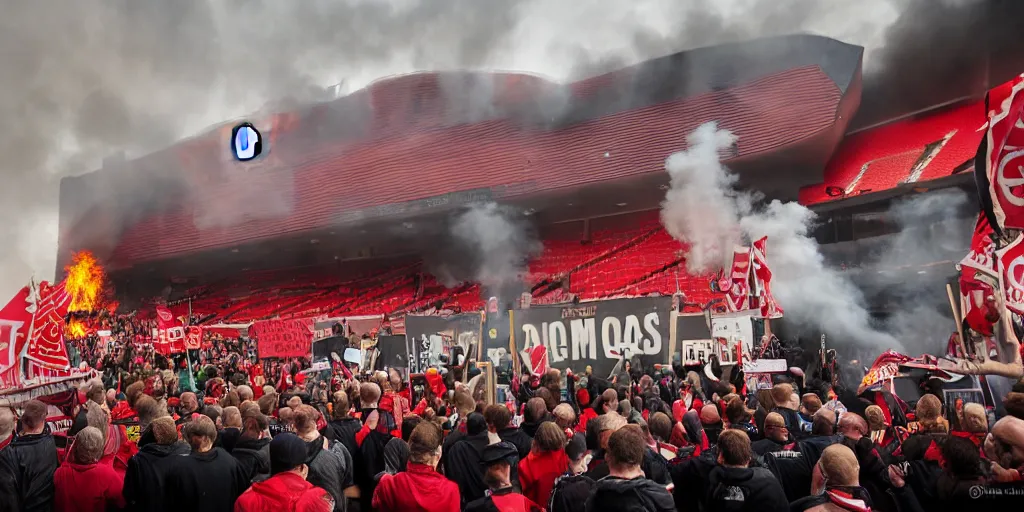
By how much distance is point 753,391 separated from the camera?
9.33 metres

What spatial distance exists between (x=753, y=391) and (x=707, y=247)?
4.67 meters

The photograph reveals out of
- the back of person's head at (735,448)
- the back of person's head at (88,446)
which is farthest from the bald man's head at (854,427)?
the back of person's head at (88,446)

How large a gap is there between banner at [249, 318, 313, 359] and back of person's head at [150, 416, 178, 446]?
10.9 meters

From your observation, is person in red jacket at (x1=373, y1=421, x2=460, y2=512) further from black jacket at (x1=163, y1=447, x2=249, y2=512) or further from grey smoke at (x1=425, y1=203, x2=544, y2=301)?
grey smoke at (x1=425, y1=203, x2=544, y2=301)

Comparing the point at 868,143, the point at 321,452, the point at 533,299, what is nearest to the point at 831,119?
the point at 868,143

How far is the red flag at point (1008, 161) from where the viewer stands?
3930 millimetres

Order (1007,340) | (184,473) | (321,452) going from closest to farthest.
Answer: (184,473)
(321,452)
(1007,340)

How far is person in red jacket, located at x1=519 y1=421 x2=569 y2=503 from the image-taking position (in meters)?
3.99

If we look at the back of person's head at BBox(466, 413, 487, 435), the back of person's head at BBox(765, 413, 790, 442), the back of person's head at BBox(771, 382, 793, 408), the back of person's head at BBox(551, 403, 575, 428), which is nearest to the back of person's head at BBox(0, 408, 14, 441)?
the back of person's head at BBox(466, 413, 487, 435)

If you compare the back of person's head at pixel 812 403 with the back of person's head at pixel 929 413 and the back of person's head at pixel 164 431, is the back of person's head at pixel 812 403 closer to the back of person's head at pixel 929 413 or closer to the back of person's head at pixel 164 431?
the back of person's head at pixel 929 413

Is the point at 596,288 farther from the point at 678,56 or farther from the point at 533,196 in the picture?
the point at 678,56

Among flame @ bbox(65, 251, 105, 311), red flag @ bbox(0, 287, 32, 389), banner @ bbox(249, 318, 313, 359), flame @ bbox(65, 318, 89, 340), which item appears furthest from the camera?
flame @ bbox(65, 251, 105, 311)

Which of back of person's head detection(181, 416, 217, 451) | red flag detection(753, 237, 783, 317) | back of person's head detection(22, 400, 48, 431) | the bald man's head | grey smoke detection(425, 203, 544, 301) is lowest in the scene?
the bald man's head

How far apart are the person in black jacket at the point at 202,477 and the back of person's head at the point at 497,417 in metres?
1.34
